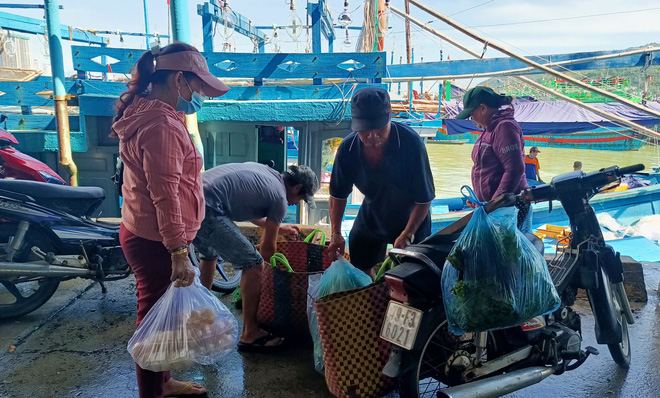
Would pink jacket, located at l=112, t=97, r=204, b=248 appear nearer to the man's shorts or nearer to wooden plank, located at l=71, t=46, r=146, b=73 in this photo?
the man's shorts

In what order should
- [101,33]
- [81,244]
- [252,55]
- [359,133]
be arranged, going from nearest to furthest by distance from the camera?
1. [359,133]
2. [81,244]
3. [252,55]
4. [101,33]

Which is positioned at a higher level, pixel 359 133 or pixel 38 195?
pixel 359 133

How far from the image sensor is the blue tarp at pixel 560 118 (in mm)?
16688

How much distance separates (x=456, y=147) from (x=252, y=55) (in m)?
36.4

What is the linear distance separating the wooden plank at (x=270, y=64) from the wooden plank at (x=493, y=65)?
8.48ft

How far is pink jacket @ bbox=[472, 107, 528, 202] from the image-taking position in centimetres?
324

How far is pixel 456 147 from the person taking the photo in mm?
40719

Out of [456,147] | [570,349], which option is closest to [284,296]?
[570,349]

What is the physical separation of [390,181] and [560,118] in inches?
682

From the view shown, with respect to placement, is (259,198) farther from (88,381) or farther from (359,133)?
(88,381)

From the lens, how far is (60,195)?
3.55 metres

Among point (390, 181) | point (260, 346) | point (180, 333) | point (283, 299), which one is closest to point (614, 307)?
point (390, 181)

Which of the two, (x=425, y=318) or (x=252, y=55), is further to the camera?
(x=252, y=55)

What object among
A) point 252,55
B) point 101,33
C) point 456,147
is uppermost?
point 101,33
